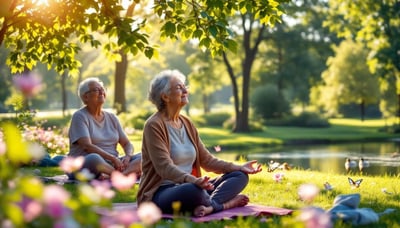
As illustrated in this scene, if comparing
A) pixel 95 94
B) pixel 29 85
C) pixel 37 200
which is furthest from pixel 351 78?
pixel 37 200

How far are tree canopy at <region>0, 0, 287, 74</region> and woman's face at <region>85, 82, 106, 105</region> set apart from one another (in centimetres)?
68

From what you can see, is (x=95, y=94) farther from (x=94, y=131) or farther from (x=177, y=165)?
(x=177, y=165)

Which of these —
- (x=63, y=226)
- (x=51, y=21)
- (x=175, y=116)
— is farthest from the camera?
(x=51, y=21)

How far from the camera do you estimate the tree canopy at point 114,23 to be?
8039 millimetres

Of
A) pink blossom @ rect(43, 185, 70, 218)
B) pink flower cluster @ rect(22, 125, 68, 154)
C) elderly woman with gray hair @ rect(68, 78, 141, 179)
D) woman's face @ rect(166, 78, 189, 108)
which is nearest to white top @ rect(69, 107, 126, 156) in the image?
elderly woman with gray hair @ rect(68, 78, 141, 179)

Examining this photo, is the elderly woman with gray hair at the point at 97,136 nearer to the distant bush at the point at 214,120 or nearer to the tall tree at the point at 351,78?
the distant bush at the point at 214,120

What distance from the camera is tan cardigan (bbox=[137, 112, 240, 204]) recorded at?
6.30 metres

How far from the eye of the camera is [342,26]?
27.5 meters

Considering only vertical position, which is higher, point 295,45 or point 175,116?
point 295,45

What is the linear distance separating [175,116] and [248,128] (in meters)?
30.9

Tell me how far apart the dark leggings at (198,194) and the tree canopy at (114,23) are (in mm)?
1855

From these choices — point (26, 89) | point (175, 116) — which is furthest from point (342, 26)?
point (26, 89)

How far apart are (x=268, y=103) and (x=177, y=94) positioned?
130 feet

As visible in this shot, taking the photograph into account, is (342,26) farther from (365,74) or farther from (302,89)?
(302,89)
